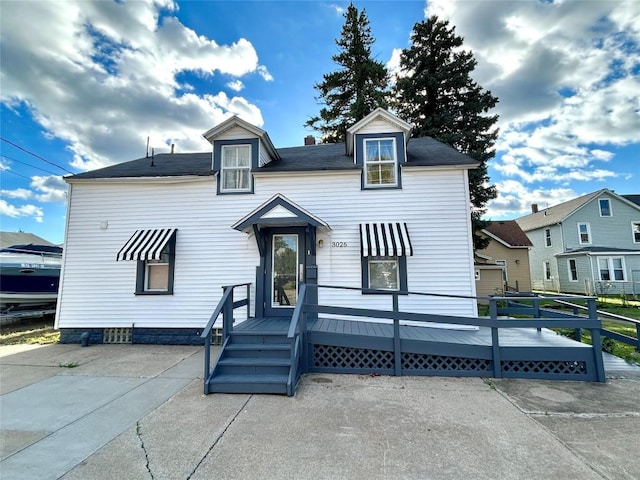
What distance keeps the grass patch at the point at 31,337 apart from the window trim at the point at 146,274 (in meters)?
3.19

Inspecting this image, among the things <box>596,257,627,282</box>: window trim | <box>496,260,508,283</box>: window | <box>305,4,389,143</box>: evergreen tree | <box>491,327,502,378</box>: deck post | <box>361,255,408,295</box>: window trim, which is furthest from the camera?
<box>496,260,508,283</box>: window

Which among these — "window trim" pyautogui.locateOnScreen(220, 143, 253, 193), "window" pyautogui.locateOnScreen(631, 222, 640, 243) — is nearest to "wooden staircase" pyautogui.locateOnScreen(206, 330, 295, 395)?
"window trim" pyautogui.locateOnScreen(220, 143, 253, 193)

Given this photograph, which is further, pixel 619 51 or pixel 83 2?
pixel 619 51

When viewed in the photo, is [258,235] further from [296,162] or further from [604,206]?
[604,206]

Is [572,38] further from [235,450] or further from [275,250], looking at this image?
[235,450]

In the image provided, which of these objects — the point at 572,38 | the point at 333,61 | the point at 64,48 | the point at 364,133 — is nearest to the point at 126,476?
the point at 364,133

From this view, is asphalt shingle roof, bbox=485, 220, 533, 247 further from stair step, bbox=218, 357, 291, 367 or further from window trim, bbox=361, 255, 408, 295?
stair step, bbox=218, 357, 291, 367

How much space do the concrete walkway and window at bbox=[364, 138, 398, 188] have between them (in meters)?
5.10

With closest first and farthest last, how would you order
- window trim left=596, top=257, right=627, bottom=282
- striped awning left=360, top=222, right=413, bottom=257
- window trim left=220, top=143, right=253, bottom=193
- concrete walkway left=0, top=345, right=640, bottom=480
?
concrete walkway left=0, top=345, right=640, bottom=480 < striped awning left=360, top=222, right=413, bottom=257 < window trim left=220, top=143, right=253, bottom=193 < window trim left=596, top=257, right=627, bottom=282

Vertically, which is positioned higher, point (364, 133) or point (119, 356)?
point (364, 133)

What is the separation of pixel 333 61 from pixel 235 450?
74.0 ft

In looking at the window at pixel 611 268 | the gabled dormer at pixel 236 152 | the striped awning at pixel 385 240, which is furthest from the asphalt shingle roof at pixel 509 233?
the gabled dormer at pixel 236 152

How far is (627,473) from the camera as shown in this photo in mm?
2600

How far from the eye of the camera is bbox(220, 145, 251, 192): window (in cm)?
818
